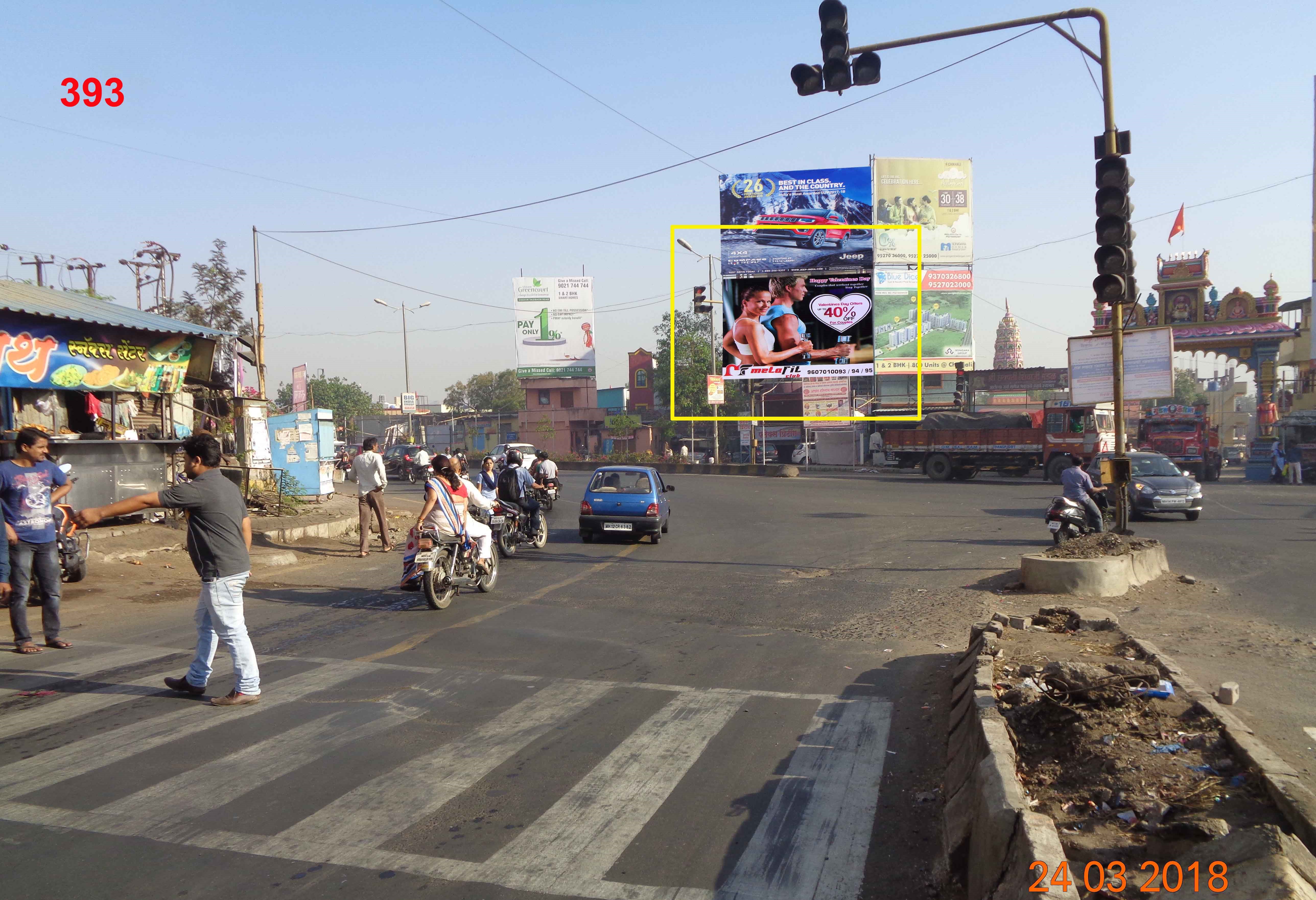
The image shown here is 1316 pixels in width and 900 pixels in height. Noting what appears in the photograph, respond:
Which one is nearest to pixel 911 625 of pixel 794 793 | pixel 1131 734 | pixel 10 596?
pixel 1131 734

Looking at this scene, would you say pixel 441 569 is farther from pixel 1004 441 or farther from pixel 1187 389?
pixel 1187 389

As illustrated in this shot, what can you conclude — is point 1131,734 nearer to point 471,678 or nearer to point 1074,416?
point 471,678

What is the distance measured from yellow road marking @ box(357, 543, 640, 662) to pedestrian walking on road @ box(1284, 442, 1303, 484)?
3164cm

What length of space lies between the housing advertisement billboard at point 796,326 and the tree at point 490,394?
195ft

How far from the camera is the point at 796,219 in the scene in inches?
1661

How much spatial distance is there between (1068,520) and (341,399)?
78964mm

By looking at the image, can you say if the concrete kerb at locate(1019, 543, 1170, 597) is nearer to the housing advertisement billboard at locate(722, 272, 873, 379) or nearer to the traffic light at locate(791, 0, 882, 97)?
the traffic light at locate(791, 0, 882, 97)

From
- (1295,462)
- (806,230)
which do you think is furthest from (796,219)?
(1295,462)

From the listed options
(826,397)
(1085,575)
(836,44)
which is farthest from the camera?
(826,397)

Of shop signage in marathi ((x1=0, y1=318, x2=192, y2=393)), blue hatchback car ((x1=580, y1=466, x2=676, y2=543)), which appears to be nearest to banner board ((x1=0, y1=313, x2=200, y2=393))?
shop signage in marathi ((x1=0, y1=318, x2=192, y2=393))

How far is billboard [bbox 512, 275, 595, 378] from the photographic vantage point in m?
53.7

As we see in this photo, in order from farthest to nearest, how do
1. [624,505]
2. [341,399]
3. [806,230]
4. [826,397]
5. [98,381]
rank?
[341,399], [826,397], [806,230], [624,505], [98,381]

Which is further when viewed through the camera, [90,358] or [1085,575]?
[90,358]

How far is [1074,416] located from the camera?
107ft
